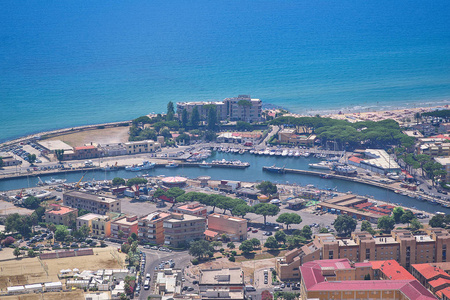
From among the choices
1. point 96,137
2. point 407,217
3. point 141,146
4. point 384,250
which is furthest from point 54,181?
point 384,250

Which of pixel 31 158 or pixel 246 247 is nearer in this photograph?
pixel 246 247

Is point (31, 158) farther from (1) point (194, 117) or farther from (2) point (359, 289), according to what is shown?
(2) point (359, 289)

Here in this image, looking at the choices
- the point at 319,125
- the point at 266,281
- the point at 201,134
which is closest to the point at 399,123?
the point at 319,125

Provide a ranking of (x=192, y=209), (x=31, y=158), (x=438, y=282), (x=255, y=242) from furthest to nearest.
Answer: (x=31, y=158), (x=192, y=209), (x=255, y=242), (x=438, y=282)

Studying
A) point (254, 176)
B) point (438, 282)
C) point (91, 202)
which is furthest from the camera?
point (254, 176)

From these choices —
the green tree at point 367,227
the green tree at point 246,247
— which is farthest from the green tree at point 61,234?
the green tree at point 367,227

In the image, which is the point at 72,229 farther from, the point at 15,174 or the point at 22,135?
the point at 22,135
